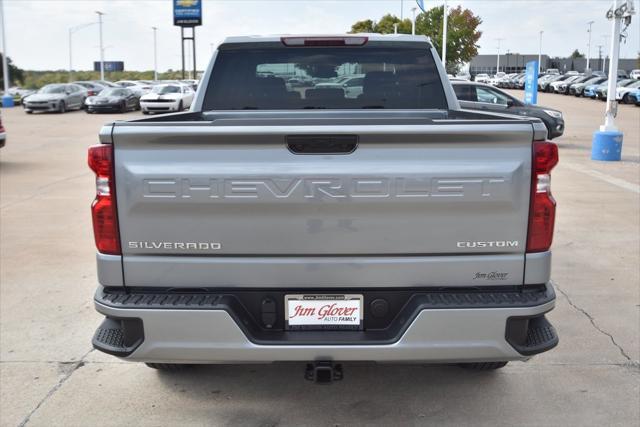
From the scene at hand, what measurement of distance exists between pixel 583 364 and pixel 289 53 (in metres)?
2.93

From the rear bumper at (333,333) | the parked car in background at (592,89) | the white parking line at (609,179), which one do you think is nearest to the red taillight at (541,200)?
the rear bumper at (333,333)

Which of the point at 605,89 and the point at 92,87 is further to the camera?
the point at 605,89

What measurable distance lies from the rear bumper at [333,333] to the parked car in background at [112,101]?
34.5 m

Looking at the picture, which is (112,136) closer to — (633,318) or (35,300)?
(35,300)

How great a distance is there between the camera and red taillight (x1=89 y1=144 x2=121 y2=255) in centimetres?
309

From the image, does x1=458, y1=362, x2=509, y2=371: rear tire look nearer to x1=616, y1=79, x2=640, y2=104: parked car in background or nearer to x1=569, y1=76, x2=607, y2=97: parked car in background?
x1=616, y1=79, x2=640, y2=104: parked car in background

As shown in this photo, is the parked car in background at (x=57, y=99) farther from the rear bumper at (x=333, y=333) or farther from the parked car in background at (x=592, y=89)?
the rear bumper at (x=333, y=333)

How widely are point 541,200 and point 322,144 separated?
1.04m

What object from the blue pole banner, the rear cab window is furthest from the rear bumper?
the blue pole banner

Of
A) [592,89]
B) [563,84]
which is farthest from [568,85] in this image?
[592,89]

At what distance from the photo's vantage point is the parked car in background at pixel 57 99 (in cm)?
3456

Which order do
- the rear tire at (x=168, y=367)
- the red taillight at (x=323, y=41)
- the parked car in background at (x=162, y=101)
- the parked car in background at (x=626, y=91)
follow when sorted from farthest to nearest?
the parked car in background at (x=626, y=91), the parked car in background at (x=162, y=101), the red taillight at (x=323, y=41), the rear tire at (x=168, y=367)

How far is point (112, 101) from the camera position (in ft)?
117

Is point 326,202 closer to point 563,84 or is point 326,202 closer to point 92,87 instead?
point 92,87
